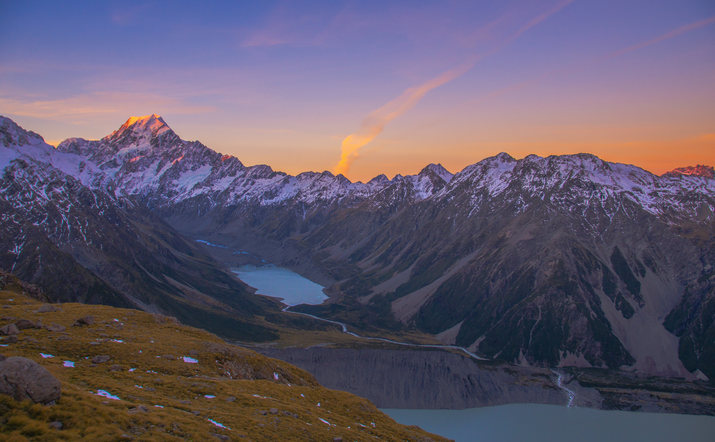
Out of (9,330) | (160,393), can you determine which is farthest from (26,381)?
(9,330)

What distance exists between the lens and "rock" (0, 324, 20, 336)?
4462cm

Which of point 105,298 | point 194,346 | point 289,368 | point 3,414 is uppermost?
point 3,414

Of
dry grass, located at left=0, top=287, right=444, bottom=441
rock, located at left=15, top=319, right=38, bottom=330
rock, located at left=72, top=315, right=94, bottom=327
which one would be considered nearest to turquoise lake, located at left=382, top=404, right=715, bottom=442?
dry grass, located at left=0, top=287, right=444, bottom=441

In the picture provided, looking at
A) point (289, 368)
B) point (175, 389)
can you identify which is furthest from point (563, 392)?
point (175, 389)

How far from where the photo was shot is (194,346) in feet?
204

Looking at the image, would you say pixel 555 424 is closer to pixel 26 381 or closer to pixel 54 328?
pixel 54 328

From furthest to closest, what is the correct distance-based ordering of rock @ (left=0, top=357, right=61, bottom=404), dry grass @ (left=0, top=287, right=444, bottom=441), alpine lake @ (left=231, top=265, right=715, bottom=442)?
alpine lake @ (left=231, top=265, right=715, bottom=442) → dry grass @ (left=0, top=287, right=444, bottom=441) → rock @ (left=0, top=357, right=61, bottom=404)

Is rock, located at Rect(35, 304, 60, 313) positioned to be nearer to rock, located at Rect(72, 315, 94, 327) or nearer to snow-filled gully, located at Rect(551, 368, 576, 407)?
rock, located at Rect(72, 315, 94, 327)

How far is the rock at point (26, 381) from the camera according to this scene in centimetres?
2420

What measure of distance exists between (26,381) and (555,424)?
157 m

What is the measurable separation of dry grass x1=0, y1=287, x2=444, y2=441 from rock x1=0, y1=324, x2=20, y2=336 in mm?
829

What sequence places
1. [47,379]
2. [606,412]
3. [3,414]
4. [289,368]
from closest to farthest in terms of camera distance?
[3,414], [47,379], [289,368], [606,412]

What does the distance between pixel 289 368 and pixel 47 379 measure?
53.8m

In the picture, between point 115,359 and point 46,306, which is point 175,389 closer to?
point 115,359
